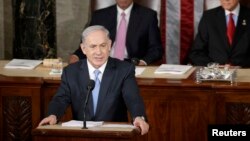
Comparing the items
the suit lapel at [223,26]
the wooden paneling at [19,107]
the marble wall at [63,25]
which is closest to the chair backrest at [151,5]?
the marble wall at [63,25]

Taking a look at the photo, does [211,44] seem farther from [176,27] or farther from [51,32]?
[51,32]

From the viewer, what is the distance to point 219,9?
684cm

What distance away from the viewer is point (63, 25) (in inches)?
311

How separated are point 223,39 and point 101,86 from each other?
2430 millimetres

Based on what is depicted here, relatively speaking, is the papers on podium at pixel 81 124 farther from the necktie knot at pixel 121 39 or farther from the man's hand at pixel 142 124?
the necktie knot at pixel 121 39

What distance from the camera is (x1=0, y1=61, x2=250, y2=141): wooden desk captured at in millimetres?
5445

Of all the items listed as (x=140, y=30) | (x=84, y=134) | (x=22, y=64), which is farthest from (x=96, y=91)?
(x=140, y=30)

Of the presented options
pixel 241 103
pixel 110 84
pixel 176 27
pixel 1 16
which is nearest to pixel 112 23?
pixel 176 27

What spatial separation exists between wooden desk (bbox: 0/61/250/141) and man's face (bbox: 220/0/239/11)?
112 centimetres

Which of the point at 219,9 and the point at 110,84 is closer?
the point at 110,84

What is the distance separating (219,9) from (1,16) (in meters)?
2.51

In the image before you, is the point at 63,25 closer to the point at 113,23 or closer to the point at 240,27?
the point at 113,23

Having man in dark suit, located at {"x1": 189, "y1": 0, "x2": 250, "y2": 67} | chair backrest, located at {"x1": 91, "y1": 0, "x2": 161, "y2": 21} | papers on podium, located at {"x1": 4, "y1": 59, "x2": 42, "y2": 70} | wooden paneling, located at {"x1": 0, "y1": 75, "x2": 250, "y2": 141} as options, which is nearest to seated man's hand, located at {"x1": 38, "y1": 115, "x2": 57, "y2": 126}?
wooden paneling, located at {"x1": 0, "y1": 75, "x2": 250, "y2": 141}

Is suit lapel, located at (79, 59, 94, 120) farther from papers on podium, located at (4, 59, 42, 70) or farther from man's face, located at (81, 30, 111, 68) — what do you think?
papers on podium, located at (4, 59, 42, 70)
